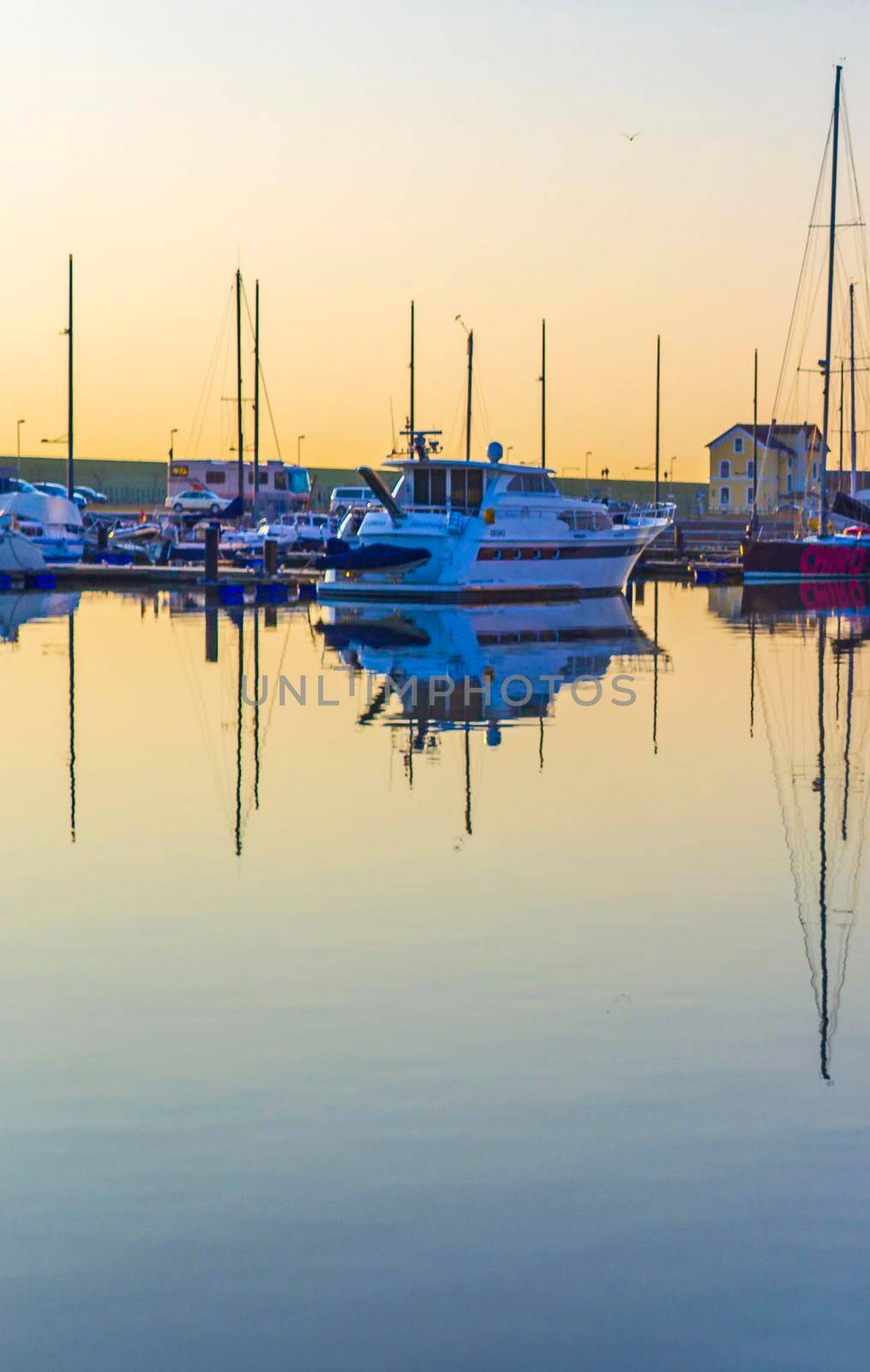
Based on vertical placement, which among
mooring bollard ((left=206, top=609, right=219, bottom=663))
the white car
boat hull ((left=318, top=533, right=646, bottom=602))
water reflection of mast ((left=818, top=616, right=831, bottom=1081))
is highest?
the white car

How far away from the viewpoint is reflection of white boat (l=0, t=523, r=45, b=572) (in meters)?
59.3

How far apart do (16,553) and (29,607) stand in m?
9.39

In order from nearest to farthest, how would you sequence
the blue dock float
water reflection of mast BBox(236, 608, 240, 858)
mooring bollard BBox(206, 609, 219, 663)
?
water reflection of mast BBox(236, 608, 240, 858) → mooring bollard BBox(206, 609, 219, 663) → the blue dock float

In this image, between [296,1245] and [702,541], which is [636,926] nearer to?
[296,1245]

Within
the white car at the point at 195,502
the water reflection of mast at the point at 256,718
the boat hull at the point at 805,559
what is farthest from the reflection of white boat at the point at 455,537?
the white car at the point at 195,502

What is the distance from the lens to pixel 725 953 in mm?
11531

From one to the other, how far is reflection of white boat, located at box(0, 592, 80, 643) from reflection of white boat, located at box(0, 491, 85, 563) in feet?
34.3

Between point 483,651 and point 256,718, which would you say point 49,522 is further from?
point 256,718

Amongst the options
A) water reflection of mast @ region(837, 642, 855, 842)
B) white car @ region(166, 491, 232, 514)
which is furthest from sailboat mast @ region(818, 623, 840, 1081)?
white car @ region(166, 491, 232, 514)

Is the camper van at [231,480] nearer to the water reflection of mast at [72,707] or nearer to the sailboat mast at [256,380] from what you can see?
the sailboat mast at [256,380]

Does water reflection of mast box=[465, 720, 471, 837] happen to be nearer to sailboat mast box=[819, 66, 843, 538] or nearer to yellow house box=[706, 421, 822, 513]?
sailboat mast box=[819, 66, 843, 538]

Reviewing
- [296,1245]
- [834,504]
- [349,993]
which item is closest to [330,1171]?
[296,1245]

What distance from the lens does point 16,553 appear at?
59.7m

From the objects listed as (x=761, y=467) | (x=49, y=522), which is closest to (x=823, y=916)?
(x=49, y=522)
